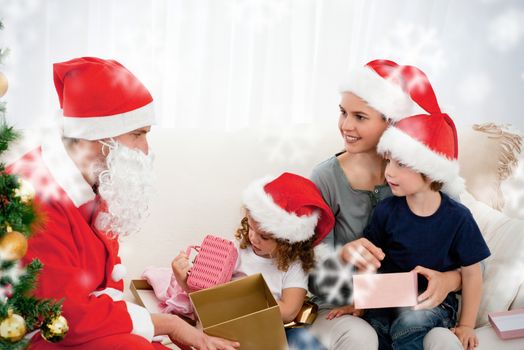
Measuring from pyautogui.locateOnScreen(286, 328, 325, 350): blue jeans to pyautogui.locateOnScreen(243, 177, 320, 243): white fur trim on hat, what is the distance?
0.26 metres

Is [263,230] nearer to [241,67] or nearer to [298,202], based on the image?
[298,202]

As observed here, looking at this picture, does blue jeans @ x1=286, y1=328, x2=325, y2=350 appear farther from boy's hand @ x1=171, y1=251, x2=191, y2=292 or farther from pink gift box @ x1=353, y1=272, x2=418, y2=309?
boy's hand @ x1=171, y1=251, x2=191, y2=292

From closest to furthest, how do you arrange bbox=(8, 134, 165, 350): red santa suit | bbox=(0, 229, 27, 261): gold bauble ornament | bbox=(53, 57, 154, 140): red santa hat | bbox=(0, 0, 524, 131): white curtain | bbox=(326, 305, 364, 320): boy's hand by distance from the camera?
bbox=(0, 229, 27, 261): gold bauble ornament < bbox=(8, 134, 165, 350): red santa suit < bbox=(53, 57, 154, 140): red santa hat < bbox=(326, 305, 364, 320): boy's hand < bbox=(0, 0, 524, 131): white curtain

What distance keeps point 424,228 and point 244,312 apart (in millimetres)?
560

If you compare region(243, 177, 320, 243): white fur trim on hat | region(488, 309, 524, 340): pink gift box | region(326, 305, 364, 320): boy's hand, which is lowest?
region(326, 305, 364, 320): boy's hand

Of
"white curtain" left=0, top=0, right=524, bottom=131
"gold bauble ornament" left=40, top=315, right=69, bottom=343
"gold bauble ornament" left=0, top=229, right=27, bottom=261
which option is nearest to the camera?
"gold bauble ornament" left=0, top=229, right=27, bottom=261

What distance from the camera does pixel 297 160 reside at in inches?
87.5

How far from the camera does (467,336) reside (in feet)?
6.02

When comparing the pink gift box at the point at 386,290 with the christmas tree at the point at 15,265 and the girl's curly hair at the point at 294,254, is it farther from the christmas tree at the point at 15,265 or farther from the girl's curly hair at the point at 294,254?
the christmas tree at the point at 15,265

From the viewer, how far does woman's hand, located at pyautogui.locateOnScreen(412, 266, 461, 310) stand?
185cm

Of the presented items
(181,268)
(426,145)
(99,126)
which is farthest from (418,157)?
(99,126)

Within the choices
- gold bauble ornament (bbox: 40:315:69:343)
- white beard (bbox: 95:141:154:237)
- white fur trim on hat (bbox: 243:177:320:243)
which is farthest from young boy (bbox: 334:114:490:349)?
gold bauble ornament (bbox: 40:315:69:343)

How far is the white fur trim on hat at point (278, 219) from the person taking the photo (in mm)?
1829

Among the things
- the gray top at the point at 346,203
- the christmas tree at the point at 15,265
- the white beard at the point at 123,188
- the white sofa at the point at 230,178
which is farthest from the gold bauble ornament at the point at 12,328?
the gray top at the point at 346,203
